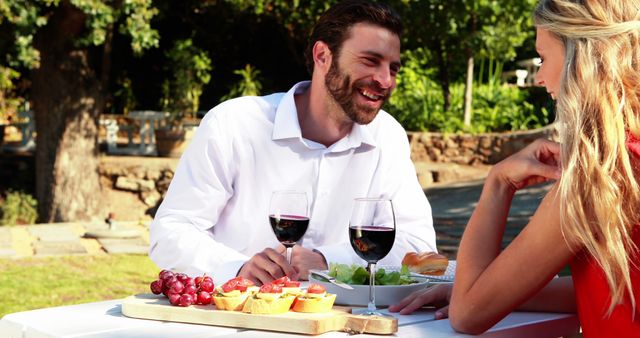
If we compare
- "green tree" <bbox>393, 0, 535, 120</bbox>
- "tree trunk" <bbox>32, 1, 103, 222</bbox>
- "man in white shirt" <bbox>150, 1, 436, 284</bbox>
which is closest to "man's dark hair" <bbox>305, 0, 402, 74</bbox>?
"man in white shirt" <bbox>150, 1, 436, 284</bbox>

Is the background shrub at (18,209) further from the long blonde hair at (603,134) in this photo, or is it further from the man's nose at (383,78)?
the long blonde hair at (603,134)

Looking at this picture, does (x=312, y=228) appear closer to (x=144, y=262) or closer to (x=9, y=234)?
(x=144, y=262)

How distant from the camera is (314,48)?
3.44 metres

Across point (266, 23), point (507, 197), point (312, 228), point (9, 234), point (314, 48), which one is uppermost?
point (266, 23)

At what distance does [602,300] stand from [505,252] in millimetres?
218

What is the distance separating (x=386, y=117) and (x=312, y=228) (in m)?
0.53

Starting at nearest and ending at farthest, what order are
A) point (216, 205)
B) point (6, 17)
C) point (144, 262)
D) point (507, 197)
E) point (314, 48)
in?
point (507, 197), point (216, 205), point (314, 48), point (144, 262), point (6, 17)

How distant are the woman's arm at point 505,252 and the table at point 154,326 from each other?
9 centimetres

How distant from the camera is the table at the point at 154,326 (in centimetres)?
207

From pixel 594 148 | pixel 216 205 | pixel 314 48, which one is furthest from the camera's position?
pixel 314 48

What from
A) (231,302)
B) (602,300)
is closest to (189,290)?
(231,302)

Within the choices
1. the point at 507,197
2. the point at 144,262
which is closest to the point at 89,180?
the point at 144,262

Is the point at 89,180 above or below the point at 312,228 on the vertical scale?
below

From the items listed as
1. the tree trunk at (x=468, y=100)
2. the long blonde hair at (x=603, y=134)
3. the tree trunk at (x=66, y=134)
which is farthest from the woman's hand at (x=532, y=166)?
the tree trunk at (x=468, y=100)
